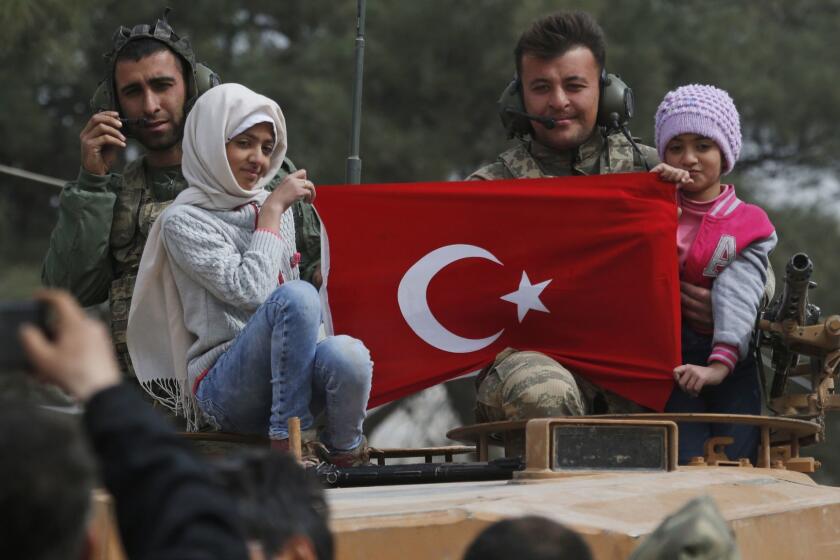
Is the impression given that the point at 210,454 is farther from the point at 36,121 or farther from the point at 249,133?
the point at 36,121

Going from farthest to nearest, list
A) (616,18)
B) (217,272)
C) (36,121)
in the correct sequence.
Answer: (616,18) < (36,121) < (217,272)

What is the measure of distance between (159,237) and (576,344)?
1.62 m

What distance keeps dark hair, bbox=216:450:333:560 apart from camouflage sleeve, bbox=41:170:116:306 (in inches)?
141

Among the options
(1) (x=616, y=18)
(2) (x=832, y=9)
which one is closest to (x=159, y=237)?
(1) (x=616, y=18)

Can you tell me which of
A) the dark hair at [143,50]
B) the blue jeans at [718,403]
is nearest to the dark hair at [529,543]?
the blue jeans at [718,403]

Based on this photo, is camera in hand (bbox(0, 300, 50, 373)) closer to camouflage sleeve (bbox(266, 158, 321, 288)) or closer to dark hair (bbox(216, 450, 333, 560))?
dark hair (bbox(216, 450, 333, 560))

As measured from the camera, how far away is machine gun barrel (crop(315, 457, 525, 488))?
5527 millimetres

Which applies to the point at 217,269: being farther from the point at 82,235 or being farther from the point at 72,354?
the point at 72,354

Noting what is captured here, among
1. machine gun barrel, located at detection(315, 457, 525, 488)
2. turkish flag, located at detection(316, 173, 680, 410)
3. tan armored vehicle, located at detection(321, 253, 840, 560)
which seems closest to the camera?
tan armored vehicle, located at detection(321, 253, 840, 560)

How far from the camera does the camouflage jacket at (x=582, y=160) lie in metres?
7.38

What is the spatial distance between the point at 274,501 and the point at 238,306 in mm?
2902

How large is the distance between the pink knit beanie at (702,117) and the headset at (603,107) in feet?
1.37

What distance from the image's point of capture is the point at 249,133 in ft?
20.9

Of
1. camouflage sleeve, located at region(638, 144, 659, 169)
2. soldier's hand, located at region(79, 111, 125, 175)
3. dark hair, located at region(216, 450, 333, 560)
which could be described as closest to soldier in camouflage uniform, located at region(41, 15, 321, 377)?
soldier's hand, located at region(79, 111, 125, 175)
